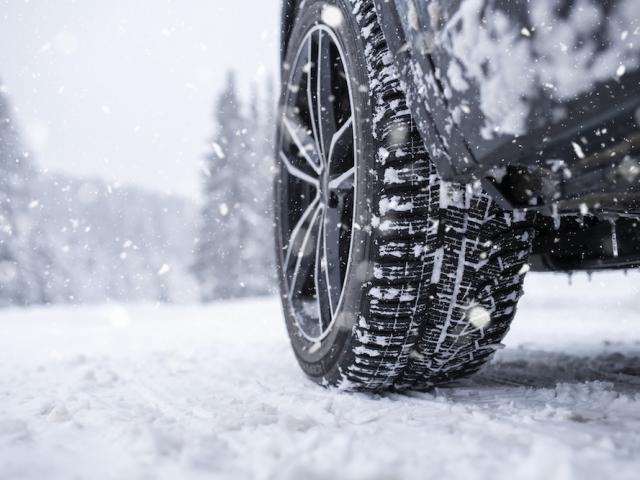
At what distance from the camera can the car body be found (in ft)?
2.92

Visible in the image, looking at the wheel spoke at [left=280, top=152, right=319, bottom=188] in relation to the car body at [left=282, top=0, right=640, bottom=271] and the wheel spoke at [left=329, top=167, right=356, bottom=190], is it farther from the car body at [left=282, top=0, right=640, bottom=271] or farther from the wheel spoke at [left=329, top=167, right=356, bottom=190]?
the car body at [left=282, top=0, right=640, bottom=271]

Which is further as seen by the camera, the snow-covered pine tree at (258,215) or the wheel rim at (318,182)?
the snow-covered pine tree at (258,215)

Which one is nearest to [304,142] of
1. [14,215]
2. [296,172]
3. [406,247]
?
[296,172]

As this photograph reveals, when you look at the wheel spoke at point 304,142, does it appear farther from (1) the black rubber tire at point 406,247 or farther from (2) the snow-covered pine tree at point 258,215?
(2) the snow-covered pine tree at point 258,215

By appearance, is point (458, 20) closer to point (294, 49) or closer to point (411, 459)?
point (411, 459)

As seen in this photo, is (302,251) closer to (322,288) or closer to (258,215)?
(322,288)

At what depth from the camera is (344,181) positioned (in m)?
1.70

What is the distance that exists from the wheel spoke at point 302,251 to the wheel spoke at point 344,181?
10.5 inches

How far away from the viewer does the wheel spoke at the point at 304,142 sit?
1.98 m

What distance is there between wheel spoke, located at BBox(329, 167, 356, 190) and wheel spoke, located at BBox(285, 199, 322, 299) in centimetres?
27

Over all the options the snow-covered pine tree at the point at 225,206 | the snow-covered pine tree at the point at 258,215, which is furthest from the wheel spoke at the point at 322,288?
the snow-covered pine tree at the point at 225,206

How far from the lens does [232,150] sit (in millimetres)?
20266

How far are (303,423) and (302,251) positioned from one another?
96 centimetres

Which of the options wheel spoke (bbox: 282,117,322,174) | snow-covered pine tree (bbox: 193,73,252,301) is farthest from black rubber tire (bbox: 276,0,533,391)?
snow-covered pine tree (bbox: 193,73,252,301)
